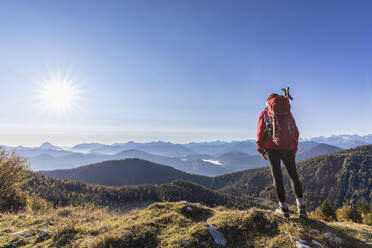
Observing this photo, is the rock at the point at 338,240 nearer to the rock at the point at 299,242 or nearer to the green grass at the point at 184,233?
the green grass at the point at 184,233

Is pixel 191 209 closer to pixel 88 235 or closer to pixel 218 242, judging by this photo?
pixel 218 242

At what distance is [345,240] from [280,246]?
1653 millimetres

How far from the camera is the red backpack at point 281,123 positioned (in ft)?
15.1

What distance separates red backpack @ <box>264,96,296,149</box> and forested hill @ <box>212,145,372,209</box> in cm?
16802

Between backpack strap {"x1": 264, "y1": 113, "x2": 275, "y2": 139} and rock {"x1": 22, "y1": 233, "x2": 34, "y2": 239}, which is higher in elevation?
backpack strap {"x1": 264, "y1": 113, "x2": 275, "y2": 139}

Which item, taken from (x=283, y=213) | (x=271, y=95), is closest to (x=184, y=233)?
(x=283, y=213)

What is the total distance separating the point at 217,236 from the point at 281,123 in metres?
3.23

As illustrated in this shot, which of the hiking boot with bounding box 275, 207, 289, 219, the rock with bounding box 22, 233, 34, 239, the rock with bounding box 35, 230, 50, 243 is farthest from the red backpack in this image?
the rock with bounding box 22, 233, 34, 239

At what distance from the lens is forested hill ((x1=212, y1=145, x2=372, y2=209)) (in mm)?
149500

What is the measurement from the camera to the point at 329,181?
542ft

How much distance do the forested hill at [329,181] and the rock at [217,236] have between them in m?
169

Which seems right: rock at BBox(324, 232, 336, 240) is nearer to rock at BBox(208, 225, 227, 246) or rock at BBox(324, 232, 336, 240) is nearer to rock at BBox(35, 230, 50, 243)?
rock at BBox(208, 225, 227, 246)

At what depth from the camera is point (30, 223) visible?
5.49 meters

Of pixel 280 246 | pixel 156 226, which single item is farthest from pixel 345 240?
pixel 156 226
